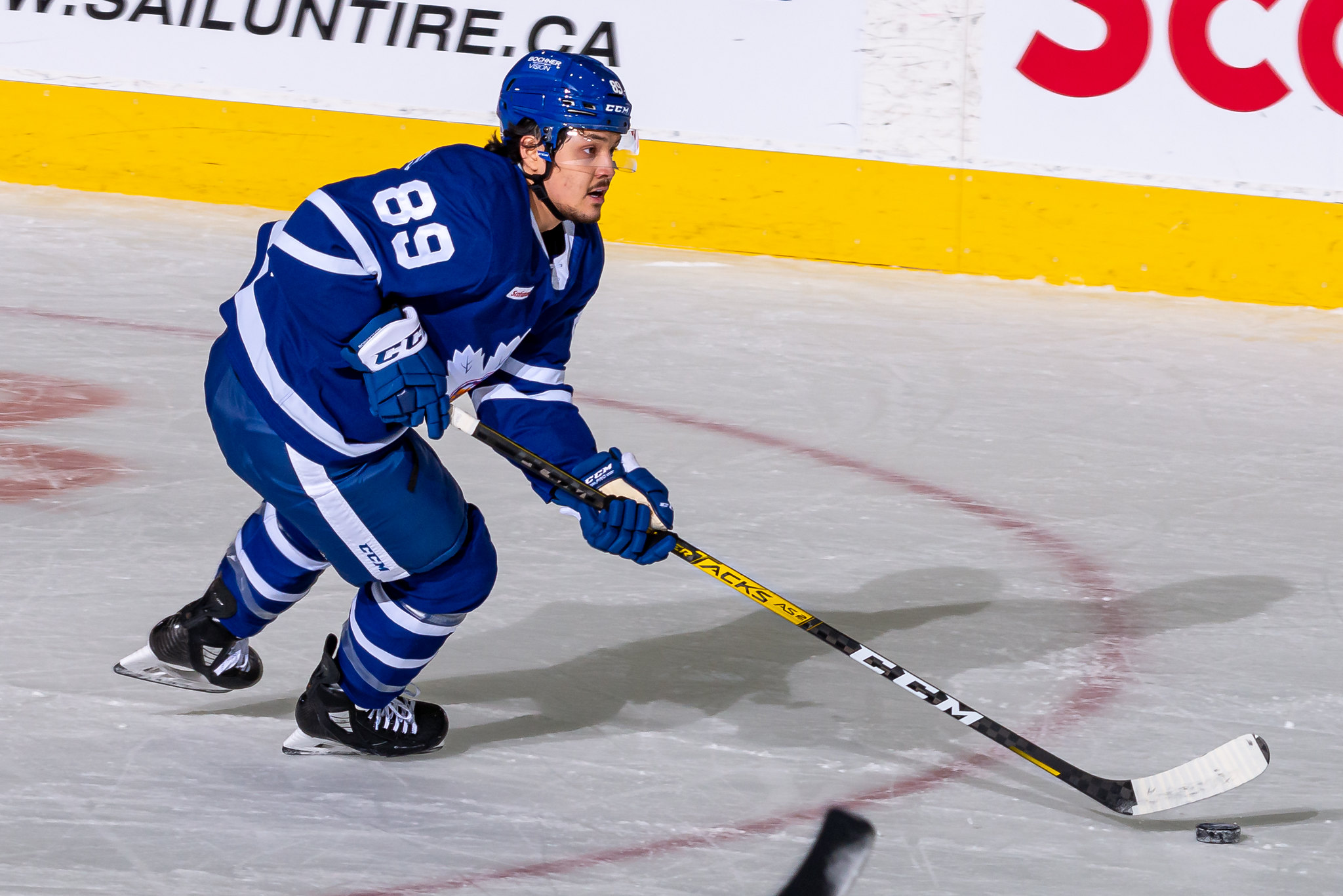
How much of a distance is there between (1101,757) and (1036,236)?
11.8 ft

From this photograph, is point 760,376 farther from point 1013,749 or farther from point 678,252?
point 1013,749

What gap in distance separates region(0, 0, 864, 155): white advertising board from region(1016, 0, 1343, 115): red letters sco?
26.9 inches

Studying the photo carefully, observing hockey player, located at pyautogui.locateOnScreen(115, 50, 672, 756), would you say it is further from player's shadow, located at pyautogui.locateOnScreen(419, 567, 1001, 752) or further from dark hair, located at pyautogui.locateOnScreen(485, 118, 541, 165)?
player's shadow, located at pyautogui.locateOnScreen(419, 567, 1001, 752)

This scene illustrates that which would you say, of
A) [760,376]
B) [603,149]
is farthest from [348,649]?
[760,376]

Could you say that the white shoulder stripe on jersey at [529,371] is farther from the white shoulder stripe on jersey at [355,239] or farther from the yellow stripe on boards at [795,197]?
the yellow stripe on boards at [795,197]

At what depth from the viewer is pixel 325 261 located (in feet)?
8.11

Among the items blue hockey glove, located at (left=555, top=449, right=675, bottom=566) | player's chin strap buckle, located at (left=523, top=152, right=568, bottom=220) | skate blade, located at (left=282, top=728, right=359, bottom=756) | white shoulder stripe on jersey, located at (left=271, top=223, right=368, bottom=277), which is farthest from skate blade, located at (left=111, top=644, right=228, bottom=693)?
player's chin strap buckle, located at (left=523, top=152, right=568, bottom=220)

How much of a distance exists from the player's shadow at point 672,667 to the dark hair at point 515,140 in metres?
0.88

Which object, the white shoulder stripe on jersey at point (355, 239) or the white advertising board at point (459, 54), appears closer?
the white shoulder stripe on jersey at point (355, 239)

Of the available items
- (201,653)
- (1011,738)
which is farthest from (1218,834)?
(201,653)

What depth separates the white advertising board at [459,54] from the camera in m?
6.40

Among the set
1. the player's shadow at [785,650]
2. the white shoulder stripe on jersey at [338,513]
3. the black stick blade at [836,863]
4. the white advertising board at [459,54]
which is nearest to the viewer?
the black stick blade at [836,863]

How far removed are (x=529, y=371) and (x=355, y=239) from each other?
Result: 0.45 m

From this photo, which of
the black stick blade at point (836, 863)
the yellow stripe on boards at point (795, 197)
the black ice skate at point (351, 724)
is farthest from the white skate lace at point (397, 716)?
the yellow stripe on boards at point (795, 197)
